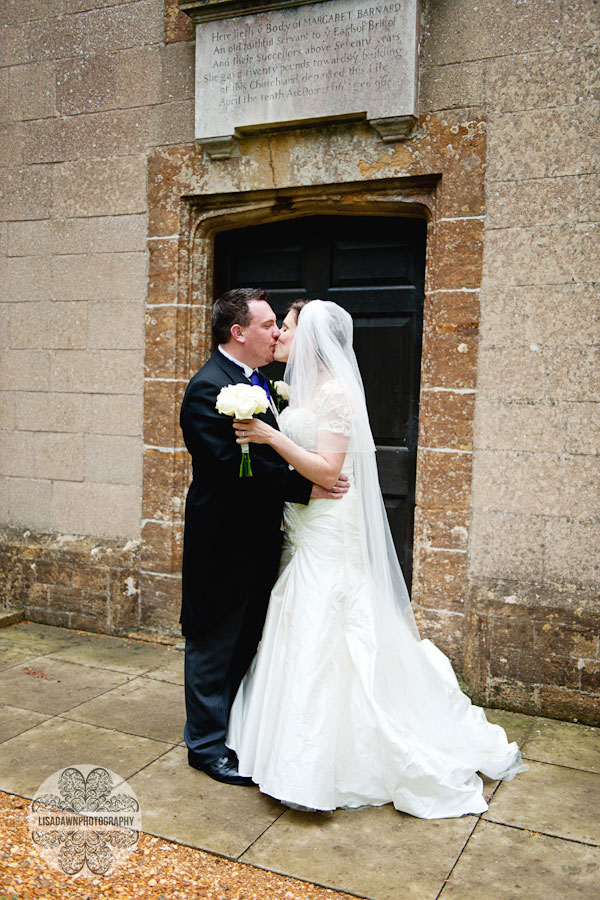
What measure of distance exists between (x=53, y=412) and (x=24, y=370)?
374 millimetres

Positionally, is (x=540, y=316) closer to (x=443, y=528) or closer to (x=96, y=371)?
(x=443, y=528)

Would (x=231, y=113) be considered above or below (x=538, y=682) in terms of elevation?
above

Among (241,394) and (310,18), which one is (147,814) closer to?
(241,394)

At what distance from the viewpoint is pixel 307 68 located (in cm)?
429

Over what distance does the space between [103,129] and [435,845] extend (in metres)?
4.45

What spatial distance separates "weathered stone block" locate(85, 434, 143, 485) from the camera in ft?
16.4

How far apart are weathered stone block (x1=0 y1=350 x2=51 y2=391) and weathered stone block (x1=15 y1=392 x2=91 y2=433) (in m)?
0.07

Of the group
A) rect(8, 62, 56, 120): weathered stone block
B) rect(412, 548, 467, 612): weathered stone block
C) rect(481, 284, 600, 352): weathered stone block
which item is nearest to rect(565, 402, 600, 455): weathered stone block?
rect(481, 284, 600, 352): weathered stone block

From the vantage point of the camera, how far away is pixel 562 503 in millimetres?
3891

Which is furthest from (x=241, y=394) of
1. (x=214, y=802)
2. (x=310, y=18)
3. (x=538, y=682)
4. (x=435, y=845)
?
(x=310, y=18)

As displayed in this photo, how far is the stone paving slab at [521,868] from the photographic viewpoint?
2480mm

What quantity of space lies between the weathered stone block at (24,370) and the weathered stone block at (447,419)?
2606 mm

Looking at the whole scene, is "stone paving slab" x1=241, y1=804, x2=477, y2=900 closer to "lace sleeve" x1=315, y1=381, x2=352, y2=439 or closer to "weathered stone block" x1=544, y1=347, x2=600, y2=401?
"lace sleeve" x1=315, y1=381, x2=352, y2=439

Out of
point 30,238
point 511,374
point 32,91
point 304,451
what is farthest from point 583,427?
point 32,91
